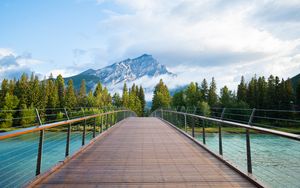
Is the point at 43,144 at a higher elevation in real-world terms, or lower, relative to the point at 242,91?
lower

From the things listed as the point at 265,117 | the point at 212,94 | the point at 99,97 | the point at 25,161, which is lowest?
the point at 25,161

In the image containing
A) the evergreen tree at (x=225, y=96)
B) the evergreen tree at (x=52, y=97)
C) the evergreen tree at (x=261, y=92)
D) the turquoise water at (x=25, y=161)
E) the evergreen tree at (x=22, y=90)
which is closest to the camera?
the turquoise water at (x=25, y=161)

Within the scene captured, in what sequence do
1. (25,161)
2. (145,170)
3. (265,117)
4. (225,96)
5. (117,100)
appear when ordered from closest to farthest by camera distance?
(265,117) → (145,170) → (25,161) → (225,96) → (117,100)

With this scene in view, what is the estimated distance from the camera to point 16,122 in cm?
5809

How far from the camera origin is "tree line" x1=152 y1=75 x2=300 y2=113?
61688mm

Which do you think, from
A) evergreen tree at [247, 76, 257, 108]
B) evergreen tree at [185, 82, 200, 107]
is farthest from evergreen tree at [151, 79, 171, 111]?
evergreen tree at [247, 76, 257, 108]

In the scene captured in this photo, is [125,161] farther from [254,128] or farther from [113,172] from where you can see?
Result: [254,128]

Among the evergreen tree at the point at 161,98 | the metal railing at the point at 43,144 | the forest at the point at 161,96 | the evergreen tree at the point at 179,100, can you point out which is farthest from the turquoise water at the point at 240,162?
the evergreen tree at the point at 161,98

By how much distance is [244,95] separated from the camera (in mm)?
72938

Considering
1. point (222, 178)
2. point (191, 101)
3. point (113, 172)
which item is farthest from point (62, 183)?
point (191, 101)

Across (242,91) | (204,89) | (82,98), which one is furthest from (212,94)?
(82,98)

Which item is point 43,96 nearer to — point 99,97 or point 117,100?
point 99,97

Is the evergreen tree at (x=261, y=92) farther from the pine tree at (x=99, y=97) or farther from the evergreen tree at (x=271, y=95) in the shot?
the pine tree at (x=99, y=97)

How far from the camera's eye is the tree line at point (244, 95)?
61.7 meters
